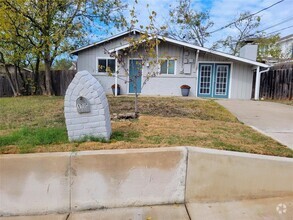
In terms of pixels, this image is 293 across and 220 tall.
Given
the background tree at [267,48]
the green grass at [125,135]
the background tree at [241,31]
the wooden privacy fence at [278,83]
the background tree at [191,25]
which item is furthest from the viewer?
the background tree at [191,25]

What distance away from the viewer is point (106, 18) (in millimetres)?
14336

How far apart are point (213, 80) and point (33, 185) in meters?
13.1

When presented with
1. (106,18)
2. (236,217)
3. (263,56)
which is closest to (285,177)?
(236,217)

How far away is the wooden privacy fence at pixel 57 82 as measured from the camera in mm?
15938

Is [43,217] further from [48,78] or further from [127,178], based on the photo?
[48,78]

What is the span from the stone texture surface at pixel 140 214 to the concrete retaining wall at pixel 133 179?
8 cm

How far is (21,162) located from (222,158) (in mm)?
2410

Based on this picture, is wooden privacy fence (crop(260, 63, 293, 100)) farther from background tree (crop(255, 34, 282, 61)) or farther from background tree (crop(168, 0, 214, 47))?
background tree (crop(168, 0, 214, 47))

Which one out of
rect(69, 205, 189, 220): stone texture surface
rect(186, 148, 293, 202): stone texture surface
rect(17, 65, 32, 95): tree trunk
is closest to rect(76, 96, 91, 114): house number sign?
rect(69, 205, 189, 220): stone texture surface

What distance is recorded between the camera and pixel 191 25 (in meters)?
25.5

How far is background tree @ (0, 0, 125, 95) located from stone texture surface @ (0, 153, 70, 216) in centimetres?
982

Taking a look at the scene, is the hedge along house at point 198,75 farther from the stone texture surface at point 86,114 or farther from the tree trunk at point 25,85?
the stone texture surface at point 86,114

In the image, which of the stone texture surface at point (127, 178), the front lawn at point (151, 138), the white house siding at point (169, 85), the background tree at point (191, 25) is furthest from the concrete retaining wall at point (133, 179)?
the background tree at point (191, 25)

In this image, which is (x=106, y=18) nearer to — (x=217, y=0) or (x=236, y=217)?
(x=217, y=0)
